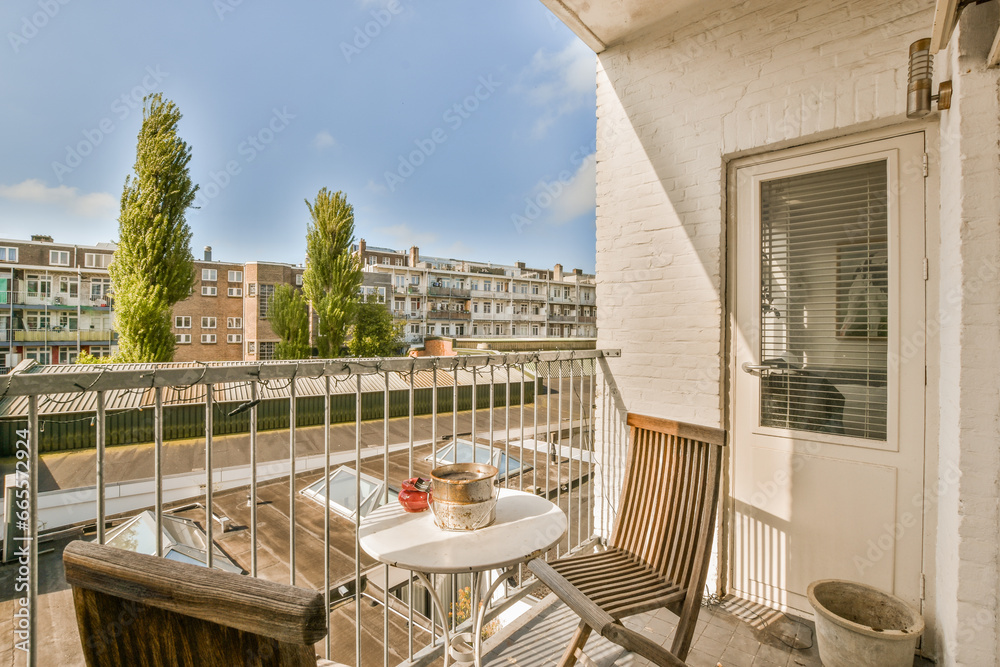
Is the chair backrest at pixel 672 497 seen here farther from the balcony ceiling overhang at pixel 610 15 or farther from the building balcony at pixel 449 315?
the building balcony at pixel 449 315

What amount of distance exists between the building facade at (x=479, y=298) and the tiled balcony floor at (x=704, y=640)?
32.3m

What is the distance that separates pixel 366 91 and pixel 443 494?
22.0 m

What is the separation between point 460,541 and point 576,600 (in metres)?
0.40

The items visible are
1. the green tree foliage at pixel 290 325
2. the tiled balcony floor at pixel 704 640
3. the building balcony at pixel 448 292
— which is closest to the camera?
the tiled balcony floor at pixel 704 640

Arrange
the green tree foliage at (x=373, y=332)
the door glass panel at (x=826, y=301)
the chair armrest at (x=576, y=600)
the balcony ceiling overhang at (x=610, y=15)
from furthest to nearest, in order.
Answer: the green tree foliage at (x=373, y=332), the balcony ceiling overhang at (x=610, y=15), the door glass panel at (x=826, y=301), the chair armrest at (x=576, y=600)

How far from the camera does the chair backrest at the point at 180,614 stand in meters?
0.43

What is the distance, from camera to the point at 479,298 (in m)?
39.8

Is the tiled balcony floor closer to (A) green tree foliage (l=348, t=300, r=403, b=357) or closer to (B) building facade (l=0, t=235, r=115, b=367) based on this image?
(A) green tree foliage (l=348, t=300, r=403, b=357)

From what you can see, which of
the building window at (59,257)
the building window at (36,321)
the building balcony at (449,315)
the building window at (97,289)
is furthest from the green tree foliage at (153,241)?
the building balcony at (449,315)

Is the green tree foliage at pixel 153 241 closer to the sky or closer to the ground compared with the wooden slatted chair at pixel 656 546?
closer to the sky

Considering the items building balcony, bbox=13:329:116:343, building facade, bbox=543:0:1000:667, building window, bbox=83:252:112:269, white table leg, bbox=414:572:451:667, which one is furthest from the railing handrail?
building window, bbox=83:252:112:269

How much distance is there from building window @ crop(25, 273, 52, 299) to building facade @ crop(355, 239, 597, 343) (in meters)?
18.7

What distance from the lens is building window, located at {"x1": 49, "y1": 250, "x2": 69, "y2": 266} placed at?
27.6 m

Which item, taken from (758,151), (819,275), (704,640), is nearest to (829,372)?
(819,275)
